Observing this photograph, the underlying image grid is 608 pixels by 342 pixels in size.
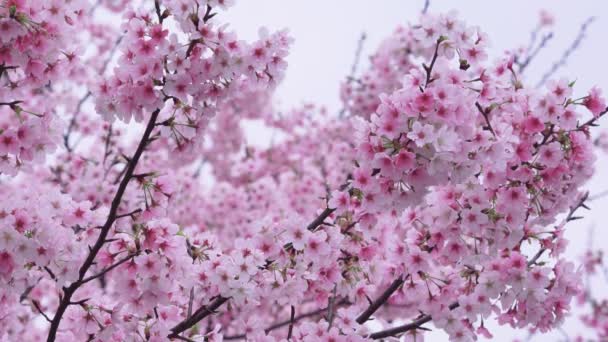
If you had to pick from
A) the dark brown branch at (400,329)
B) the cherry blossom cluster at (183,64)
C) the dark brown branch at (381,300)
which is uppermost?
the cherry blossom cluster at (183,64)

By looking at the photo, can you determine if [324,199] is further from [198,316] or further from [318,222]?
[198,316]

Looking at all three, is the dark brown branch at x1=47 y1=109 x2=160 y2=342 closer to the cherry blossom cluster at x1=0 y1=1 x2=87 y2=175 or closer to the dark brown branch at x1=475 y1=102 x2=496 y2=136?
the cherry blossom cluster at x1=0 y1=1 x2=87 y2=175

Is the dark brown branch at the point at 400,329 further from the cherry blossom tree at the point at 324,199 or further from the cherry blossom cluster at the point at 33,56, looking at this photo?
the cherry blossom cluster at the point at 33,56

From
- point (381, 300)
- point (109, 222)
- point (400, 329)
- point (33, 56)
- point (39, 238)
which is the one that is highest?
point (33, 56)

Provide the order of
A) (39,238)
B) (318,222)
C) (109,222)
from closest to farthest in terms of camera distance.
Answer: (39,238), (109,222), (318,222)

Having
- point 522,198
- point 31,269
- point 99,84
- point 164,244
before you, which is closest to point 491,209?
point 522,198

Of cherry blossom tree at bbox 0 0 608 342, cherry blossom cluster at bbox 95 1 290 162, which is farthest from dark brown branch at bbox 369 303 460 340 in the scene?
cherry blossom cluster at bbox 95 1 290 162

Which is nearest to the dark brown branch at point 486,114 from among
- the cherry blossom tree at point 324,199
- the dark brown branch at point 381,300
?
the cherry blossom tree at point 324,199

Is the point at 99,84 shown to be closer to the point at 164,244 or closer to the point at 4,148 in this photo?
the point at 4,148

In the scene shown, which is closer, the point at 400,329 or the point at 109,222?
the point at 109,222

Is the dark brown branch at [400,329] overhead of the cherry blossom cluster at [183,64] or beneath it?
beneath

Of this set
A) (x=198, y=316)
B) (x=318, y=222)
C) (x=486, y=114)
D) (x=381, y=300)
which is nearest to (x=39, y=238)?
(x=198, y=316)

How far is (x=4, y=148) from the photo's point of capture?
141 inches

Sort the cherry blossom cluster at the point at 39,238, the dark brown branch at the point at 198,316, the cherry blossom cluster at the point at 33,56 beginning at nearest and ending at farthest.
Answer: the cherry blossom cluster at the point at 39,238
the cherry blossom cluster at the point at 33,56
the dark brown branch at the point at 198,316
